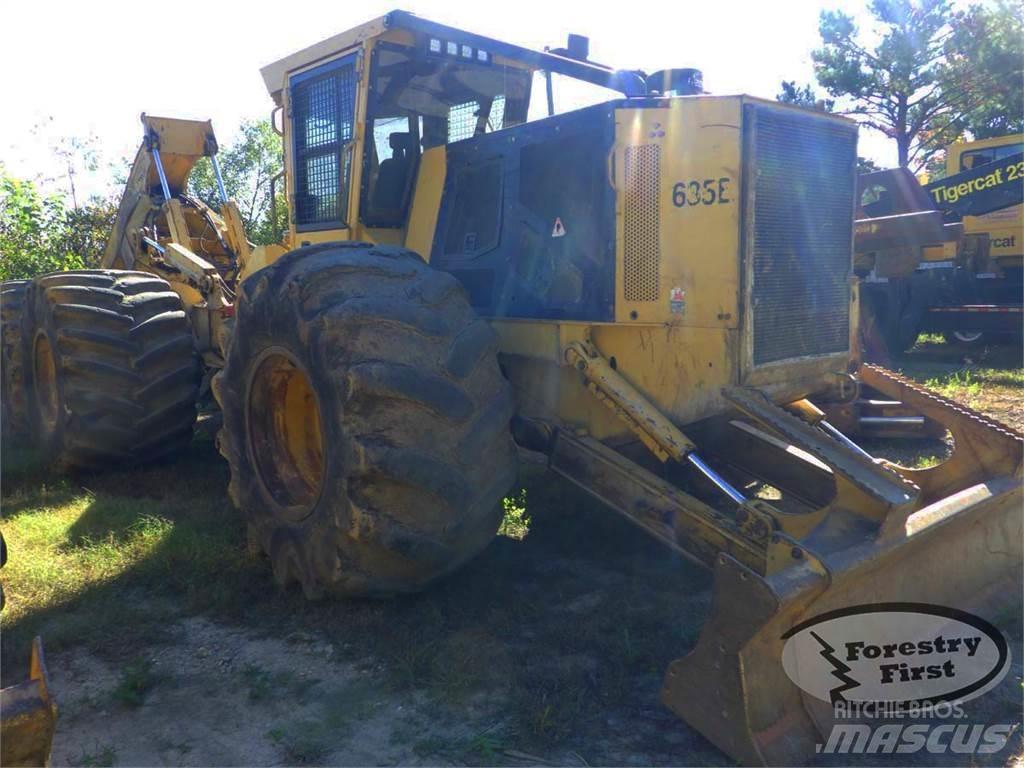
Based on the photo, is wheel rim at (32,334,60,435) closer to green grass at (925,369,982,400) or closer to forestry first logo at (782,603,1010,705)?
forestry first logo at (782,603,1010,705)

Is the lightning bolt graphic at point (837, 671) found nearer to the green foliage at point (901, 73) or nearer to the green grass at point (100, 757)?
the green grass at point (100, 757)

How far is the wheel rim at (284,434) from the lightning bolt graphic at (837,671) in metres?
2.28

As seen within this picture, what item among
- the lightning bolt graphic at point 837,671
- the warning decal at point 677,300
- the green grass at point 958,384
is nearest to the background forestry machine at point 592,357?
the warning decal at point 677,300

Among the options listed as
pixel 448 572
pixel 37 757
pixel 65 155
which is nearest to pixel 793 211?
pixel 448 572

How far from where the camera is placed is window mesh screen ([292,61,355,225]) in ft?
16.3

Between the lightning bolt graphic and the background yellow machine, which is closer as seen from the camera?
the lightning bolt graphic

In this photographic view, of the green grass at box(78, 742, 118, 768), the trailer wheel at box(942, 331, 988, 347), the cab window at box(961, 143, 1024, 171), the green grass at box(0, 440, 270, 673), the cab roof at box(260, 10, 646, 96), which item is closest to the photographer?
the green grass at box(78, 742, 118, 768)

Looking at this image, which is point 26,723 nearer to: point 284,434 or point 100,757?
point 100,757

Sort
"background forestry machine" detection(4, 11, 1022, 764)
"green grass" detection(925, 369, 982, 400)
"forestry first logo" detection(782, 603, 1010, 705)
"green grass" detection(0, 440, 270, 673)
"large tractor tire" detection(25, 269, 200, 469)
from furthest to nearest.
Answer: "green grass" detection(925, 369, 982, 400) < "large tractor tire" detection(25, 269, 200, 469) < "green grass" detection(0, 440, 270, 673) < "background forestry machine" detection(4, 11, 1022, 764) < "forestry first logo" detection(782, 603, 1010, 705)

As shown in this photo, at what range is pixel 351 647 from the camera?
3.54m

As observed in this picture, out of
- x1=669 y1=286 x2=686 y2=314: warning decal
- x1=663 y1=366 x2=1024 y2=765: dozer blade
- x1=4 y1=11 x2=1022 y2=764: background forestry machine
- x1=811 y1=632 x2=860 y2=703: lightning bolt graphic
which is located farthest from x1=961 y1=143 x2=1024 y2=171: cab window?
x1=811 y1=632 x2=860 y2=703: lightning bolt graphic

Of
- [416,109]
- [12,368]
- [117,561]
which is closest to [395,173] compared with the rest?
[416,109]

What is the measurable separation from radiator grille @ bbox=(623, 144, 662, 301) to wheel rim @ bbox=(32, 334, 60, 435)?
4559 mm

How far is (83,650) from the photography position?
11.7 feet
